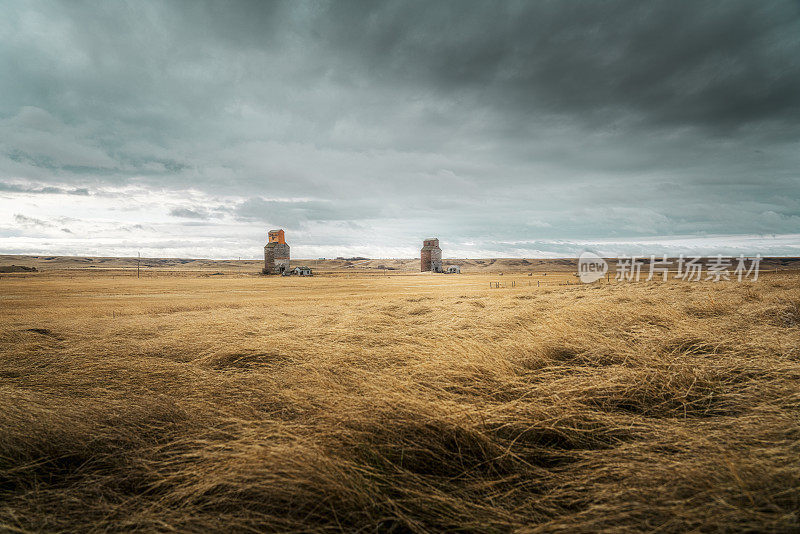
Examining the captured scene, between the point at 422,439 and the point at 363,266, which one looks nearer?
the point at 422,439

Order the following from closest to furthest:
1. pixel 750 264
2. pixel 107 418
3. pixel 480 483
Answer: pixel 480 483, pixel 107 418, pixel 750 264

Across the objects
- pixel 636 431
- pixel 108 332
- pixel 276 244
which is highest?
pixel 276 244

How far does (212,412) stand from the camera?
9.90 ft

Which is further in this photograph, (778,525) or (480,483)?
(480,483)

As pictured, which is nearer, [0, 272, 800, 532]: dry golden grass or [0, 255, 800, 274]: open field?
[0, 272, 800, 532]: dry golden grass

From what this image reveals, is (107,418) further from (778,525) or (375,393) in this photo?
(778,525)

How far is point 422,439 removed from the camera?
7.88 ft

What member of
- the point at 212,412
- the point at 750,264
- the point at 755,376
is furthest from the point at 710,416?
the point at 750,264

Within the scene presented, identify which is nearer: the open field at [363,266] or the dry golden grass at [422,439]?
the dry golden grass at [422,439]

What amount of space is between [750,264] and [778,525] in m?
59.9

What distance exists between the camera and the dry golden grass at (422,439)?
1.73 meters

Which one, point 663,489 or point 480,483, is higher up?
point 663,489

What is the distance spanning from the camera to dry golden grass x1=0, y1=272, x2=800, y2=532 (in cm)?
173

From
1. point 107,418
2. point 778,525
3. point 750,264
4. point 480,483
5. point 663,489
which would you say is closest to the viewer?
point 778,525
